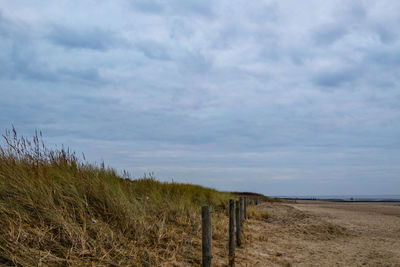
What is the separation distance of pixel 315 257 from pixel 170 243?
4.29 meters

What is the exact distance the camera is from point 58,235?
5164 mm

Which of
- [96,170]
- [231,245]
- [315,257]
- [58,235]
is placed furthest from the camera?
[315,257]

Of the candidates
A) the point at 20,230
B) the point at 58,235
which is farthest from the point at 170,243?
the point at 20,230

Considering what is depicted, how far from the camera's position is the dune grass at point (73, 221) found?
4824mm

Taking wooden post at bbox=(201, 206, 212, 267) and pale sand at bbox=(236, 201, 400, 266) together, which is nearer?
wooden post at bbox=(201, 206, 212, 267)

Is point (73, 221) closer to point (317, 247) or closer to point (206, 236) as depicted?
point (206, 236)

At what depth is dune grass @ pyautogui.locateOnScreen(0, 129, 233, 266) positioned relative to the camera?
15.8 feet

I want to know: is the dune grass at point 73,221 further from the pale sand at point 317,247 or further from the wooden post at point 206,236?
the pale sand at point 317,247

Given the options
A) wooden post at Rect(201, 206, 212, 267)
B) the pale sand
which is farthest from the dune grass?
the pale sand

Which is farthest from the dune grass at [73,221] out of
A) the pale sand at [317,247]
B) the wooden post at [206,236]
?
the pale sand at [317,247]

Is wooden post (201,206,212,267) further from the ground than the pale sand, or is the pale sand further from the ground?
wooden post (201,206,212,267)

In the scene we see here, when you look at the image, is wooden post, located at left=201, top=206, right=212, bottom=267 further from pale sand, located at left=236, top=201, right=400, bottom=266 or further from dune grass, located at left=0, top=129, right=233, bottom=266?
pale sand, located at left=236, top=201, right=400, bottom=266

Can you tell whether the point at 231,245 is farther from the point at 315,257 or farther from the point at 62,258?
the point at 62,258

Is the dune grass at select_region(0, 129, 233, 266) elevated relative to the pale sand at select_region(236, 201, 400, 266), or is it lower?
elevated
